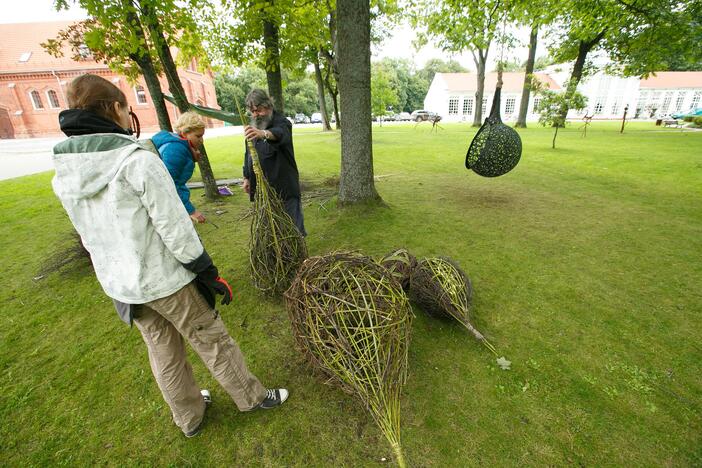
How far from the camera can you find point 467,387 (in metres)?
2.27

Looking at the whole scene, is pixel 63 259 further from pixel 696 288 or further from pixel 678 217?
pixel 678 217

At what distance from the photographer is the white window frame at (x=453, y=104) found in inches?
1871

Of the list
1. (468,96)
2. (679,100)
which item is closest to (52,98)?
(468,96)

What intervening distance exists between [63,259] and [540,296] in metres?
6.17

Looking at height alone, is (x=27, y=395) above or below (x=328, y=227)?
below

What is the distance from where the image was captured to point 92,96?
142cm

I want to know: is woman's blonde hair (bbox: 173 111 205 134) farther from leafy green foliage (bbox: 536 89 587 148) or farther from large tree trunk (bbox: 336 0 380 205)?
leafy green foliage (bbox: 536 89 587 148)

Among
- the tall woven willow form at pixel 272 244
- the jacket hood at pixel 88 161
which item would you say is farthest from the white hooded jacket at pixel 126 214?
the tall woven willow form at pixel 272 244

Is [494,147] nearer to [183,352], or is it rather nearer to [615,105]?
[183,352]

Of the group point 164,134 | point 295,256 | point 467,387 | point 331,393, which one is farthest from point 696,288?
point 164,134

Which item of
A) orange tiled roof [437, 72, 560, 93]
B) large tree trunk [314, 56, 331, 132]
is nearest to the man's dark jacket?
large tree trunk [314, 56, 331, 132]

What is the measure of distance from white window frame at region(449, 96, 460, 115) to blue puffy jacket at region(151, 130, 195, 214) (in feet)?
170

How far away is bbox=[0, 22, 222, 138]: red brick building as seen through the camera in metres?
29.8

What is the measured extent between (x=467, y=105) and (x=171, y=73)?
5007 centimetres
